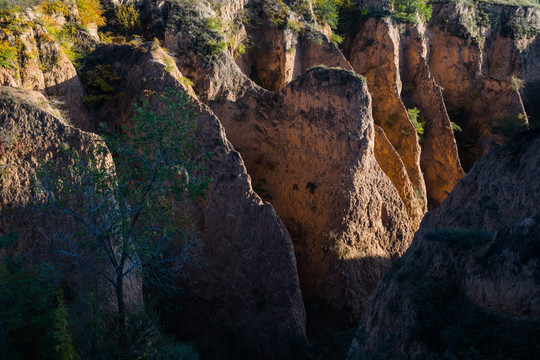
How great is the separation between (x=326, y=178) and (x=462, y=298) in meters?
9.76

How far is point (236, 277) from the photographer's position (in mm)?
13391

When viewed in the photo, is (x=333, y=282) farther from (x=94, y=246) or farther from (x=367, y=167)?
(x=94, y=246)

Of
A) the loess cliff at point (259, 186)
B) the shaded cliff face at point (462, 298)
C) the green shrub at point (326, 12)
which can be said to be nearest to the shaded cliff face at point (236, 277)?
the loess cliff at point (259, 186)

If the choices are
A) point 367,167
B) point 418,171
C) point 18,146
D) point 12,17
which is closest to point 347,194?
point 367,167

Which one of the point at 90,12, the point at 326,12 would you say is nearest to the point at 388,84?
the point at 326,12

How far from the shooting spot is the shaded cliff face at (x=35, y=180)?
9.92m

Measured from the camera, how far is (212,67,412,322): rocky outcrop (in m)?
15.6

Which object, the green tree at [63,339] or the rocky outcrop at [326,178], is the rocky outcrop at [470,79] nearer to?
the rocky outcrop at [326,178]

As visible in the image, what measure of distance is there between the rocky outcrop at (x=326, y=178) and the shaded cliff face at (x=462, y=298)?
6177mm

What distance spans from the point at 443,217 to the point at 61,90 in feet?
47.2

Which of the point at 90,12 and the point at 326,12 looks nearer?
the point at 90,12

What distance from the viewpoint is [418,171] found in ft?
73.3

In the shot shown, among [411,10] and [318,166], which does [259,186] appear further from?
[411,10]

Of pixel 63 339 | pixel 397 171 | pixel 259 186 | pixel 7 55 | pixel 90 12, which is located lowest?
pixel 63 339
